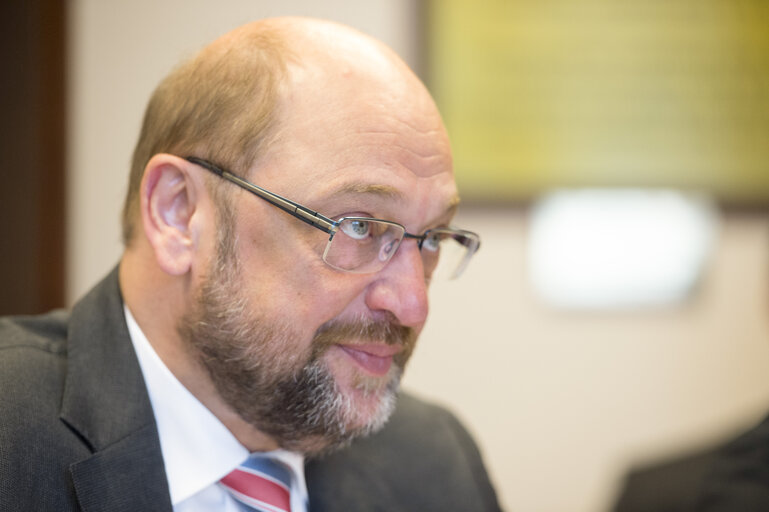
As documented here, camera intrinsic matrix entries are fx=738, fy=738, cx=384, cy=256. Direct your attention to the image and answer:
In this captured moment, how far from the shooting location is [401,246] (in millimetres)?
1191

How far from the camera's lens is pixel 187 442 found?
1.17m

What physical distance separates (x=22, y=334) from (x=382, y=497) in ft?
2.29

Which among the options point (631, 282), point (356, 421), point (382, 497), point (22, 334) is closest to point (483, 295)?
point (631, 282)

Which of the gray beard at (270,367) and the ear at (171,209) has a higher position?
the ear at (171,209)

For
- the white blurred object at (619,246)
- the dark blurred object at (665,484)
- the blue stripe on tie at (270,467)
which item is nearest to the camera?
the blue stripe on tie at (270,467)

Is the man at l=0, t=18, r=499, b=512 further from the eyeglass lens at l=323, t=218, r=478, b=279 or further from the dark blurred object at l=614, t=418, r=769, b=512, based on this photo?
the dark blurred object at l=614, t=418, r=769, b=512

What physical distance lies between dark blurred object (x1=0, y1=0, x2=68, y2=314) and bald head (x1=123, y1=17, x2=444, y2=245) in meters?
0.87

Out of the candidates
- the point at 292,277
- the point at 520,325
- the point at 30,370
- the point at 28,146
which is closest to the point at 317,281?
the point at 292,277

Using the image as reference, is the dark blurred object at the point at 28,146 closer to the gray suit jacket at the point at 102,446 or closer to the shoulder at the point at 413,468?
the gray suit jacket at the point at 102,446

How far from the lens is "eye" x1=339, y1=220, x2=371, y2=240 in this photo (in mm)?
1144

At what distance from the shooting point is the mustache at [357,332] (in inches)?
45.2

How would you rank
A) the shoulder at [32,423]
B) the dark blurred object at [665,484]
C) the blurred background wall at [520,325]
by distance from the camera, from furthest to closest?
the blurred background wall at [520,325], the dark blurred object at [665,484], the shoulder at [32,423]

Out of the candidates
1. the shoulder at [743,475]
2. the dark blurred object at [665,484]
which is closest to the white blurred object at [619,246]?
the dark blurred object at [665,484]

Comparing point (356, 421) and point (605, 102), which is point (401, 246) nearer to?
point (356, 421)
